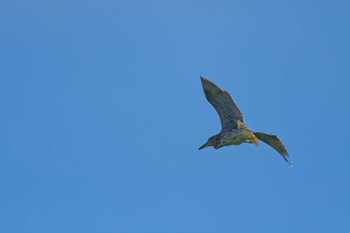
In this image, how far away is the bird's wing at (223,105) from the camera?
49156mm

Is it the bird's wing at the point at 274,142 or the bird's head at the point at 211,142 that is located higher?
the bird's head at the point at 211,142

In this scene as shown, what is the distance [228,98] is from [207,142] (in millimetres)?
4565

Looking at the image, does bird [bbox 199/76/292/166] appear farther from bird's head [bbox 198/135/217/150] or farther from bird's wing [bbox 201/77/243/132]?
bird's head [bbox 198/135/217/150]

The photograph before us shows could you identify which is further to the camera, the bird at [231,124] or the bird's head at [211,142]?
the bird's head at [211,142]

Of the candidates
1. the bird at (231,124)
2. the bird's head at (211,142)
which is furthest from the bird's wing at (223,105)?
the bird's head at (211,142)

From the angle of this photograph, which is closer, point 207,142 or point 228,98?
point 228,98

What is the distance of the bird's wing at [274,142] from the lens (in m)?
50.4

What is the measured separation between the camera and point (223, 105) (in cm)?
4997

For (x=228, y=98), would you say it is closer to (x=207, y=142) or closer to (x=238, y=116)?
(x=238, y=116)

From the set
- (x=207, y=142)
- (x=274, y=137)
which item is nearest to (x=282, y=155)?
(x=274, y=137)

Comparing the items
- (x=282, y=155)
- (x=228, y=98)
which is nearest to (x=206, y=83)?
(x=228, y=98)

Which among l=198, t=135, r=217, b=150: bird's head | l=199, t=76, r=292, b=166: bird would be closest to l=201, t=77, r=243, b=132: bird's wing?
l=199, t=76, r=292, b=166: bird

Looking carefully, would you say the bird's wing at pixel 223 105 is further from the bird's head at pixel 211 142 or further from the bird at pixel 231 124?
the bird's head at pixel 211 142

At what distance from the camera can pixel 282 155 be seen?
5072 centimetres
